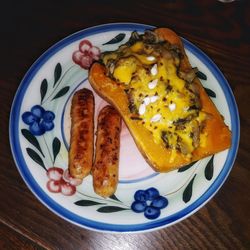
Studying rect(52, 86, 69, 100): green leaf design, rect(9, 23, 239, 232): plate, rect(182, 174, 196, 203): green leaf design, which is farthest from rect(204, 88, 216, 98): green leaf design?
rect(52, 86, 69, 100): green leaf design

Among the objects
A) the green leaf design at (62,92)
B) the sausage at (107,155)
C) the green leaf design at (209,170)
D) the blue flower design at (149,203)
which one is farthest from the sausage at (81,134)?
the green leaf design at (209,170)

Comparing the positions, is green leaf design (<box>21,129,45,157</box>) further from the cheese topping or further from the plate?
the cheese topping

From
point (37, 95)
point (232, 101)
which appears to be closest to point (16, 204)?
point (37, 95)

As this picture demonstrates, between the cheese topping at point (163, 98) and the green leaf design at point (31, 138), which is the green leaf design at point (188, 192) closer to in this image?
the cheese topping at point (163, 98)

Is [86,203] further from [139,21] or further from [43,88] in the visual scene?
[139,21]

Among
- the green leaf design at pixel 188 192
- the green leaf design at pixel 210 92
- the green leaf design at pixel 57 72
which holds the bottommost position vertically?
the green leaf design at pixel 188 192

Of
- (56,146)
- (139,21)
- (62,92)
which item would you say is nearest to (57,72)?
(62,92)
